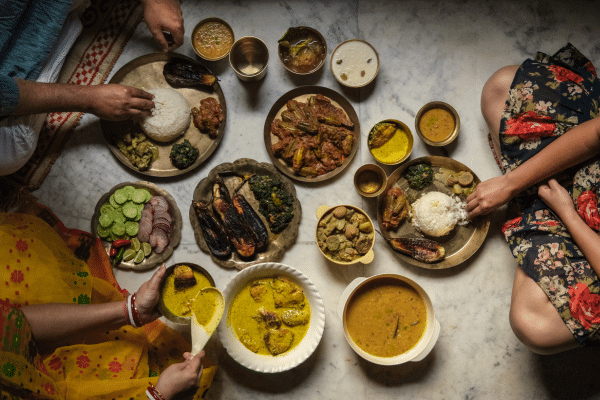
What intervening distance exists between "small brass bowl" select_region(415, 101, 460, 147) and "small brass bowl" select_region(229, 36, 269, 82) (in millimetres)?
1004

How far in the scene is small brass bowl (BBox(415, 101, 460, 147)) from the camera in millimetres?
2430

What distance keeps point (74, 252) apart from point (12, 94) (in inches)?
37.2

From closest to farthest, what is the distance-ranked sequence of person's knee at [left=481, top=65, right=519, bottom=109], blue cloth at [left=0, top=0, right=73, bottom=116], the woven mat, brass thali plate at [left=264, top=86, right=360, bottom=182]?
1. blue cloth at [left=0, top=0, right=73, bottom=116]
2. person's knee at [left=481, top=65, right=519, bottom=109]
3. brass thali plate at [left=264, top=86, right=360, bottom=182]
4. the woven mat

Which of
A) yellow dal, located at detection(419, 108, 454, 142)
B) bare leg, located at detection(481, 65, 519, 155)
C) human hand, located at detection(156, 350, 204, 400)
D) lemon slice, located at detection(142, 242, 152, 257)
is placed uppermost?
bare leg, located at detection(481, 65, 519, 155)

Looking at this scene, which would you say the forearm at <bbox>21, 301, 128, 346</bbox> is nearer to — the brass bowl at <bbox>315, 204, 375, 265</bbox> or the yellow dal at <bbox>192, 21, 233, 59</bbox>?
the brass bowl at <bbox>315, 204, 375, 265</bbox>

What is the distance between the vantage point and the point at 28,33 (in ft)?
7.24

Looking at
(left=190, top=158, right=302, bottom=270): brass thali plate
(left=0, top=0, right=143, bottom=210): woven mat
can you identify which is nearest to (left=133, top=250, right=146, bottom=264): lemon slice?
(left=190, top=158, right=302, bottom=270): brass thali plate

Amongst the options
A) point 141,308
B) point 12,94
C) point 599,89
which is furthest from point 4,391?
point 599,89

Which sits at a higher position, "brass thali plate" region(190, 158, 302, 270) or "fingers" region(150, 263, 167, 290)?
"brass thali plate" region(190, 158, 302, 270)

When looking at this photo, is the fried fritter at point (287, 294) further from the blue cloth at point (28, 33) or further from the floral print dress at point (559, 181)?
the blue cloth at point (28, 33)

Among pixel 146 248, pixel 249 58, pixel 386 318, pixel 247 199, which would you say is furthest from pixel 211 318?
pixel 249 58

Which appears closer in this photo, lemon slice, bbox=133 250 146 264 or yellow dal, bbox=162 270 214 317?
yellow dal, bbox=162 270 214 317

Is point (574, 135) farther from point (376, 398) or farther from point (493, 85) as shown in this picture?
point (376, 398)

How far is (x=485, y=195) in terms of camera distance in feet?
7.34
